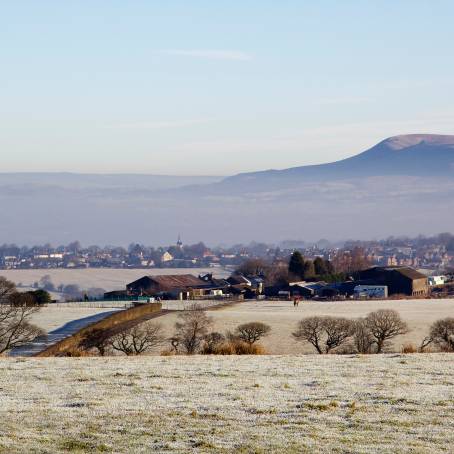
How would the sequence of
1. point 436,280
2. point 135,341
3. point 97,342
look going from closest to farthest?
point 97,342 < point 135,341 < point 436,280

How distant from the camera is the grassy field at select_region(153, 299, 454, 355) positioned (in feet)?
159

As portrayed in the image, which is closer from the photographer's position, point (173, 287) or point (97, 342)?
point (97, 342)

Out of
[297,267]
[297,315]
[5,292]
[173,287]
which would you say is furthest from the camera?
[297,267]

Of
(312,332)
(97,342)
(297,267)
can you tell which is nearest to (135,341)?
(97,342)

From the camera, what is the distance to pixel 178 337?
147 feet

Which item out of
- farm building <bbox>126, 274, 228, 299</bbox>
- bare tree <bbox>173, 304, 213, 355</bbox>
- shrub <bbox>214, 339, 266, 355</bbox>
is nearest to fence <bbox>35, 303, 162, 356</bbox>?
bare tree <bbox>173, 304, 213, 355</bbox>

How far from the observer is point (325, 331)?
47.0 m

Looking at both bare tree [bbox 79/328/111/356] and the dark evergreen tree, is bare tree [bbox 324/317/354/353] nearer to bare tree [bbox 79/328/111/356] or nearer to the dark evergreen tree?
bare tree [bbox 79/328/111/356]

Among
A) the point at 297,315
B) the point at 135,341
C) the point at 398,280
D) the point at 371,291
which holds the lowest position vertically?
the point at 371,291

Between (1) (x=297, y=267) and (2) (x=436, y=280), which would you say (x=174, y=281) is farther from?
(2) (x=436, y=280)

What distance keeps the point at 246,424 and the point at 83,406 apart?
11.3 ft

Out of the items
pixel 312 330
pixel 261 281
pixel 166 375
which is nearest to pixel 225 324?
pixel 312 330

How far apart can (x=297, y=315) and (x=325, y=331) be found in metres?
22.3

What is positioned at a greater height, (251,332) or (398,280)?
(251,332)
